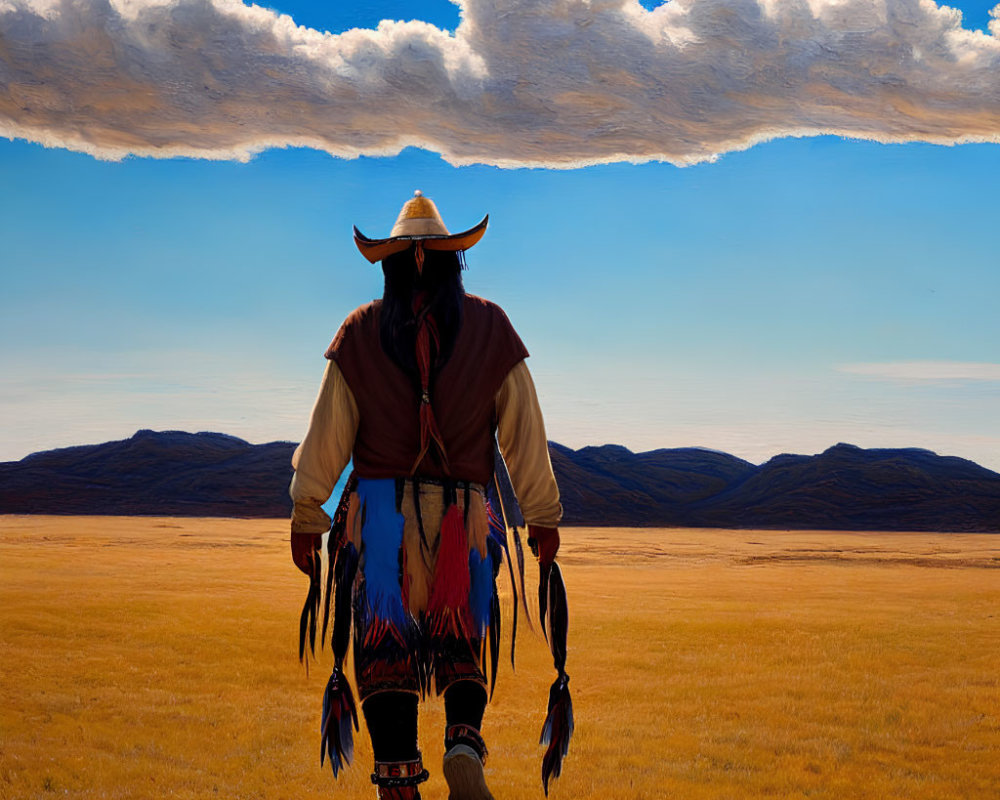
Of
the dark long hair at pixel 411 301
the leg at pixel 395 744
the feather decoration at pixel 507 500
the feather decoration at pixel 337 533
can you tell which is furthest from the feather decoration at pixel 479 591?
the dark long hair at pixel 411 301

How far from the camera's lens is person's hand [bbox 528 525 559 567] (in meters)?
3.53

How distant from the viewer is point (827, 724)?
5414 millimetres

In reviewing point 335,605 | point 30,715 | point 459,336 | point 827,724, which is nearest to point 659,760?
point 827,724

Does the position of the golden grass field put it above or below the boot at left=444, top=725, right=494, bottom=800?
below

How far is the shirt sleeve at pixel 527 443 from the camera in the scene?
11.4 ft

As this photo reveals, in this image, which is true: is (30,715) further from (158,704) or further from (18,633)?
(18,633)

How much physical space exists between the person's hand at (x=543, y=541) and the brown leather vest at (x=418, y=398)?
0.30 meters

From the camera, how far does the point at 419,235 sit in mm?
3439

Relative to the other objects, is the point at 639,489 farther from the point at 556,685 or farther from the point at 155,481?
the point at 556,685

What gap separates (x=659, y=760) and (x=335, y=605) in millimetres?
2157

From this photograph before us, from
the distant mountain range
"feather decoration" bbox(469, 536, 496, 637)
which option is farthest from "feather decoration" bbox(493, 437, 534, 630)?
the distant mountain range

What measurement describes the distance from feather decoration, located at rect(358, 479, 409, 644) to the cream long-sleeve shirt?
0.15 metres

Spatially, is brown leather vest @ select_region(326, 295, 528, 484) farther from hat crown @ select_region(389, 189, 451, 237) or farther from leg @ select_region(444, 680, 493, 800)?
leg @ select_region(444, 680, 493, 800)

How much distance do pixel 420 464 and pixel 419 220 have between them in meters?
0.92
